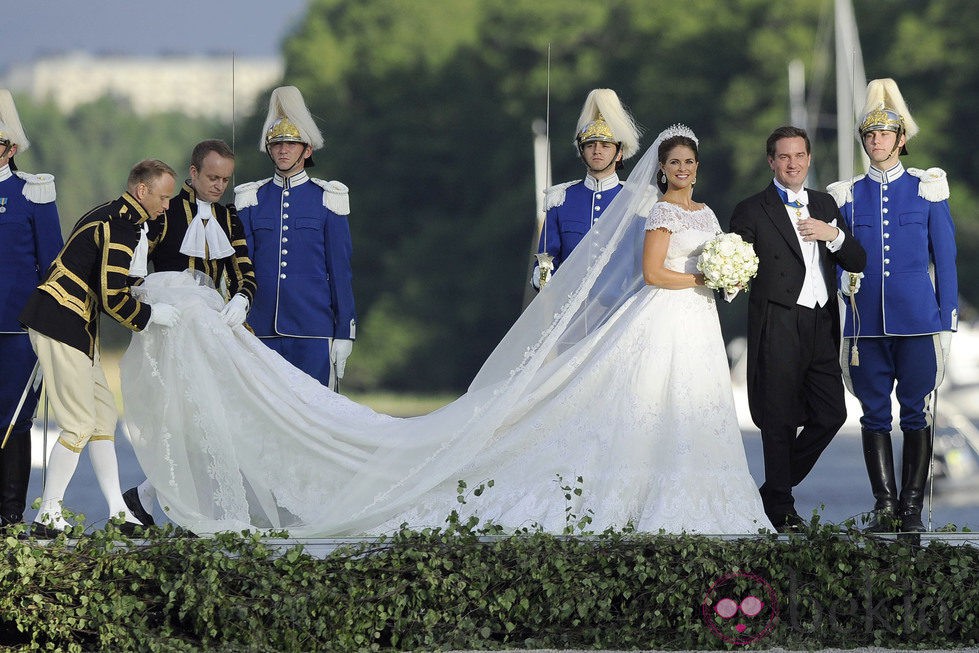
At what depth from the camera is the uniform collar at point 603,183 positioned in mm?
8766

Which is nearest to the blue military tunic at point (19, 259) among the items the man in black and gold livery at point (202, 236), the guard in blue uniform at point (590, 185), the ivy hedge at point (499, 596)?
the man in black and gold livery at point (202, 236)

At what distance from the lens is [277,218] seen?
866 centimetres

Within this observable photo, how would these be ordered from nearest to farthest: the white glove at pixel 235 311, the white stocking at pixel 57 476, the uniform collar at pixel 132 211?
the white stocking at pixel 57 476 < the uniform collar at pixel 132 211 < the white glove at pixel 235 311

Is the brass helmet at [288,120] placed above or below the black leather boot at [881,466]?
above

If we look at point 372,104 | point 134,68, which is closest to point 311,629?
point 372,104

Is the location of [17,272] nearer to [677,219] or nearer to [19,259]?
[19,259]

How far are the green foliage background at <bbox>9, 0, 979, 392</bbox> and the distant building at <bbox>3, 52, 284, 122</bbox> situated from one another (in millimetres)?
3110

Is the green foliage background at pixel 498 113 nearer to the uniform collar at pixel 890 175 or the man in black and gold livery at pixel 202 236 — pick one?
the uniform collar at pixel 890 175

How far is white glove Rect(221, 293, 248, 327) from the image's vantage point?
7.92 metres

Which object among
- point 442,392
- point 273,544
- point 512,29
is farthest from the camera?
point 512,29

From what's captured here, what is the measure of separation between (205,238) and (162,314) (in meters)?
0.58

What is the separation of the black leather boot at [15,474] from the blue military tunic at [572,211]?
263 centimetres

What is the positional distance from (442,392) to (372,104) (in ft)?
24.0

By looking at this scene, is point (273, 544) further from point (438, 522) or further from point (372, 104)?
point (372, 104)
